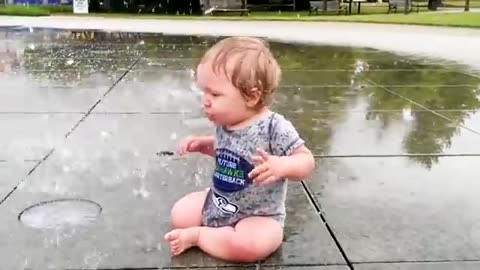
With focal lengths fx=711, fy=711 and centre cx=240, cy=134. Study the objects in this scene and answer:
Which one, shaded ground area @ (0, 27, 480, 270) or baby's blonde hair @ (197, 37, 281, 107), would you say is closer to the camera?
baby's blonde hair @ (197, 37, 281, 107)

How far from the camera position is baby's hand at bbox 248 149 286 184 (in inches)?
107

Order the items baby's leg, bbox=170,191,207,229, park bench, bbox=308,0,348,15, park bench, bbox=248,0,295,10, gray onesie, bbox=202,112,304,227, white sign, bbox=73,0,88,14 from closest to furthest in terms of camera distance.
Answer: gray onesie, bbox=202,112,304,227, baby's leg, bbox=170,191,207,229, white sign, bbox=73,0,88,14, park bench, bbox=308,0,348,15, park bench, bbox=248,0,295,10

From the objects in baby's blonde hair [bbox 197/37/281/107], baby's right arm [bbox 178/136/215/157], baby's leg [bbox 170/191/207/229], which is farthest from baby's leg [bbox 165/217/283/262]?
baby's blonde hair [bbox 197/37/281/107]

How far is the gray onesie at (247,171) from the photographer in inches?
115

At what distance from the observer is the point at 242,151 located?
295 centimetres

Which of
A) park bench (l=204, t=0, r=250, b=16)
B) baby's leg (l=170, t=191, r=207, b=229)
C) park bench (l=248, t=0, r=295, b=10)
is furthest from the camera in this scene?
park bench (l=248, t=0, r=295, b=10)

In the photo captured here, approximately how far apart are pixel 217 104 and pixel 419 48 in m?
10.9

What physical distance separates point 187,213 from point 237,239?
1.19 feet

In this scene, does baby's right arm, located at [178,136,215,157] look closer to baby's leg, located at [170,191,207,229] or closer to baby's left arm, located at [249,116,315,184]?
baby's leg, located at [170,191,207,229]

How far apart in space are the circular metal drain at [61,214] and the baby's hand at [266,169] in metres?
0.93

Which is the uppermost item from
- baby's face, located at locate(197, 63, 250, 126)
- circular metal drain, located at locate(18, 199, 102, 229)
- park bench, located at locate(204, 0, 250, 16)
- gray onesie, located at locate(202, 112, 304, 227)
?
baby's face, located at locate(197, 63, 250, 126)

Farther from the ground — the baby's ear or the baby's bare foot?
the baby's ear

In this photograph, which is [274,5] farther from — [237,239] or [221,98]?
[237,239]

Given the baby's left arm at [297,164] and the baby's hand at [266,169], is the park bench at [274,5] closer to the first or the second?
the baby's left arm at [297,164]
